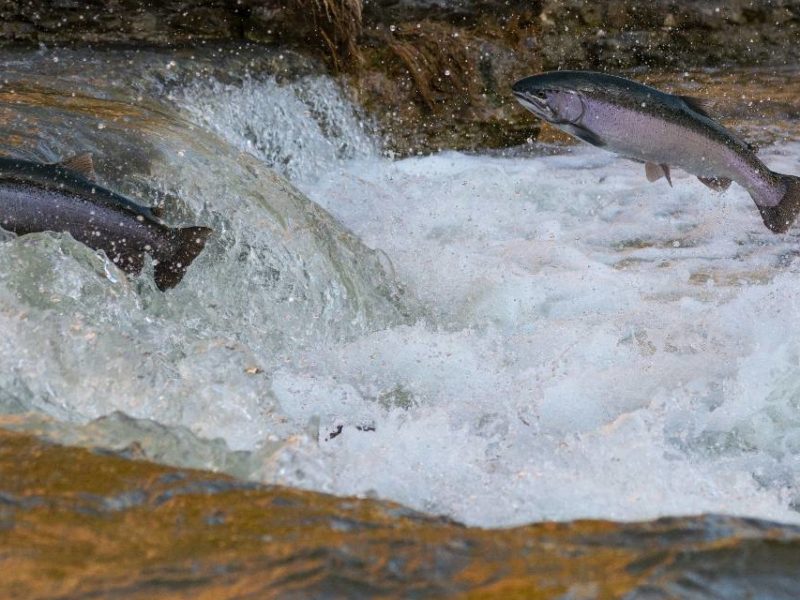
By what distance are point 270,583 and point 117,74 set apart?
418 centimetres

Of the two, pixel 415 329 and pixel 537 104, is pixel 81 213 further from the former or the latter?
pixel 537 104

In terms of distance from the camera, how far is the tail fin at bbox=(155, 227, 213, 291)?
326cm

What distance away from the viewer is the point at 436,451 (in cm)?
252

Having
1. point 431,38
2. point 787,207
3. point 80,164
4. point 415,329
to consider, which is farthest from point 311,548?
point 431,38

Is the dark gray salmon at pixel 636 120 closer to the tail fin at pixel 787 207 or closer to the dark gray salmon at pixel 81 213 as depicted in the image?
the tail fin at pixel 787 207

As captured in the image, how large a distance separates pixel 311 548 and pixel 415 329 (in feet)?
6.85

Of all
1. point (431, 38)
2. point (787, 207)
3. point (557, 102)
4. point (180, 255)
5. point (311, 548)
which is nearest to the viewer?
point (311, 548)

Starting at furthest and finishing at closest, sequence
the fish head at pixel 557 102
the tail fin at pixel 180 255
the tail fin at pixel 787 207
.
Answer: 1. the tail fin at pixel 787 207
2. the fish head at pixel 557 102
3. the tail fin at pixel 180 255

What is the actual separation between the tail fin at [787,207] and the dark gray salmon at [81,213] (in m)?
2.14

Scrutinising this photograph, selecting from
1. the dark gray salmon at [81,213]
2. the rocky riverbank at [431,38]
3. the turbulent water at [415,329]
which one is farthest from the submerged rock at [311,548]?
the rocky riverbank at [431,38]

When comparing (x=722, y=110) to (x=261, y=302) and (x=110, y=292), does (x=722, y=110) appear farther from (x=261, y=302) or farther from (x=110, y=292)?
(x=110, y=292)

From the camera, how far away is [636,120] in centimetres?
369

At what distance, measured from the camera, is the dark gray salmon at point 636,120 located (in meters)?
3.66

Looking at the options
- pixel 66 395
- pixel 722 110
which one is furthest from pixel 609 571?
pixel 722 110
